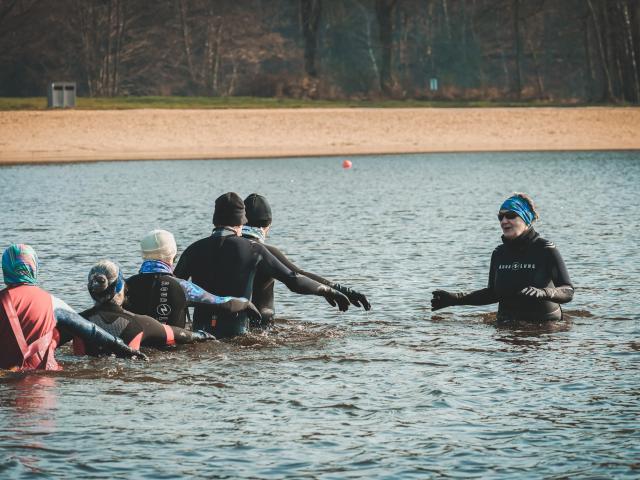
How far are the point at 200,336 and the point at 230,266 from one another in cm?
77

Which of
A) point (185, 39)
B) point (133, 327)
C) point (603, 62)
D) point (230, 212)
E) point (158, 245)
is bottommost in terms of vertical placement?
point (133, 327)

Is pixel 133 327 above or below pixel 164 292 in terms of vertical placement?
→ below

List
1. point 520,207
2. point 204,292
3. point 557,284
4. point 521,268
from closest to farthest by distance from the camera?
point 204,292 < point 520,207 < point 557,284 < point 521,268

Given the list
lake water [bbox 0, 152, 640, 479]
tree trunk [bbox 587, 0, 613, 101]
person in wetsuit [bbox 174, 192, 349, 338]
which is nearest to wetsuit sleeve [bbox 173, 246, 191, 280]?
person in wetsuit [bbox 174, 192, 349, 338]

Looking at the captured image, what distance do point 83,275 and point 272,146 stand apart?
126ft

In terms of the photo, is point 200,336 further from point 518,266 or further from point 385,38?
point 385,38

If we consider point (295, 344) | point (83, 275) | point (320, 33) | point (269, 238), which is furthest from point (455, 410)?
point (320, 33)

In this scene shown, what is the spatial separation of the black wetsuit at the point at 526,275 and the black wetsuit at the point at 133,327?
133 inches

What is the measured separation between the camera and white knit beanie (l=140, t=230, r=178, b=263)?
38.9 feet

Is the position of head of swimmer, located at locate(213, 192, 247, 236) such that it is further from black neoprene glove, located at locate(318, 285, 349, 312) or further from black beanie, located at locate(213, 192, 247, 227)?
black neoprene glove, located at locate(318, 285, 349, 312)

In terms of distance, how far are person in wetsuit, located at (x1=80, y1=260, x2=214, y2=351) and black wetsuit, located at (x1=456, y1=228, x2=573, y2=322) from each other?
343cm

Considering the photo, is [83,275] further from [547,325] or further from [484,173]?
[484,173]

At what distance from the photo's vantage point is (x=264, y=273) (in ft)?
42.3

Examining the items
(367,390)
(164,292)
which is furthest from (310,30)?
(367,390)
